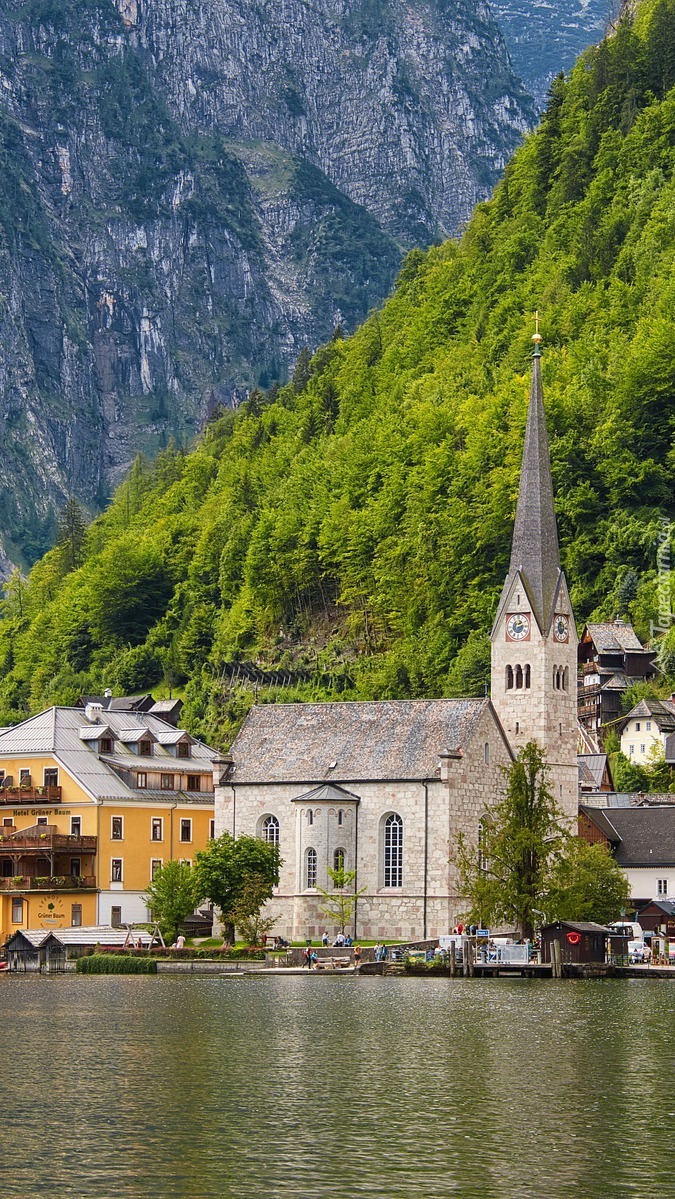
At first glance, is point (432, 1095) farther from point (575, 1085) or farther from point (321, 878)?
point (321, 878)

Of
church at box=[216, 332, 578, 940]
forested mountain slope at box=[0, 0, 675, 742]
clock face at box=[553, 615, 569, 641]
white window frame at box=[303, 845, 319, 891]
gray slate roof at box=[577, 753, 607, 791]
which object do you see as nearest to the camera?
church at box=[216, 332, 578, 940]

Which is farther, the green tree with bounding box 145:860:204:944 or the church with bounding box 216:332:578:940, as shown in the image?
the church with bounding box 216:332:578:940

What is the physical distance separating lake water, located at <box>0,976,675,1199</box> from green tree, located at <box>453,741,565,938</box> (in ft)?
72.9

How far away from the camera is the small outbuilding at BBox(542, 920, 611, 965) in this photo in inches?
3792

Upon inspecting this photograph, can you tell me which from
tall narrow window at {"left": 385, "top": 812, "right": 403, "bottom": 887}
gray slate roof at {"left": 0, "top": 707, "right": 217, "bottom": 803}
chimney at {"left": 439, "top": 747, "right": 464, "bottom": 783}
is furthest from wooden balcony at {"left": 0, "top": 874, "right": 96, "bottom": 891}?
chimney at {"left": 439, "top": 747, "right": 464, "bottom": 783}

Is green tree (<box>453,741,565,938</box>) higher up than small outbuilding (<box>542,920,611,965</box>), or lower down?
higher up

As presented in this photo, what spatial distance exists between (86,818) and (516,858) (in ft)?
85.4

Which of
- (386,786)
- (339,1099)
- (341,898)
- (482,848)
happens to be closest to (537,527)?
(386,786)

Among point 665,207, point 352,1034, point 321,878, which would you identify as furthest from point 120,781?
point 665,207

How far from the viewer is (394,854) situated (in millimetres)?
112188

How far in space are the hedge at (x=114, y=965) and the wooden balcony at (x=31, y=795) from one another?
53.8 ft

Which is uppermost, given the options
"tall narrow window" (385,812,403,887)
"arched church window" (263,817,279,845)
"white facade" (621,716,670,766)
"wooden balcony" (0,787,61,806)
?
"white facade" (621,716,670,766)

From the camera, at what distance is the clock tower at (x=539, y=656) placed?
121m

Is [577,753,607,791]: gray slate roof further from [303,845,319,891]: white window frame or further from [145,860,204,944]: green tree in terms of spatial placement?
[145,860,204,944]: green tree
